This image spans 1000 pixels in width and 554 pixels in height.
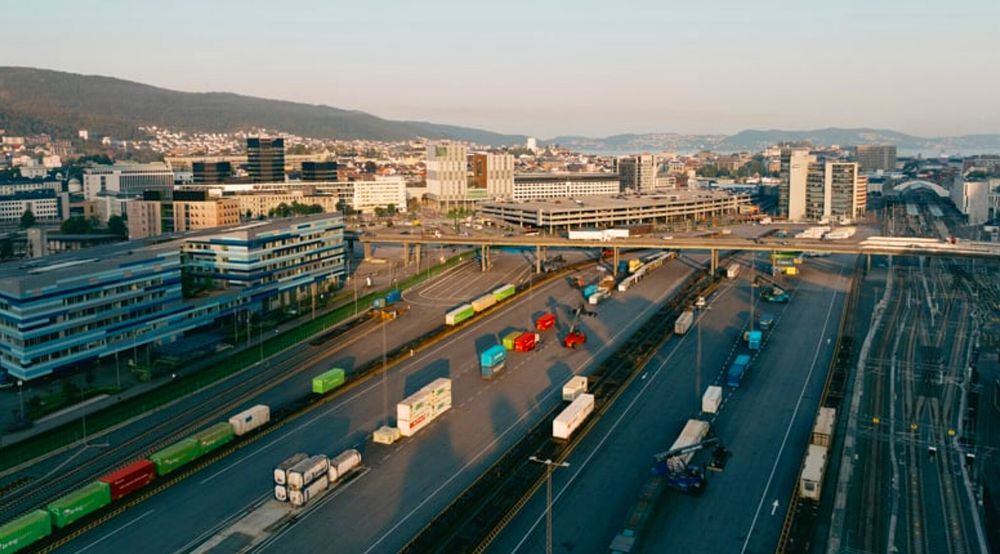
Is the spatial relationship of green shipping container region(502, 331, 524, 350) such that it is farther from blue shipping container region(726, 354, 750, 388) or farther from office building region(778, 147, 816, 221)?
office building region(778, 147, 816, 221)

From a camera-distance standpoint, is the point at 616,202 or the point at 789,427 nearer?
the point at 789,427

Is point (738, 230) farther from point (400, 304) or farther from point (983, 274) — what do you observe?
point (400, 304)

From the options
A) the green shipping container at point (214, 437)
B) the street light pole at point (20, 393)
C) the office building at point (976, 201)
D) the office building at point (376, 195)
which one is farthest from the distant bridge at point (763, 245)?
the office building at point (376, 195)

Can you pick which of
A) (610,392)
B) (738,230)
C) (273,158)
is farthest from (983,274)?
(273,158)

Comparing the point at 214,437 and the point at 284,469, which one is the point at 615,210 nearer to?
the point at 214,437

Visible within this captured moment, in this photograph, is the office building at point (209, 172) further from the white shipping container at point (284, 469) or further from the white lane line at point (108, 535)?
the white lane line at point (108, 535)

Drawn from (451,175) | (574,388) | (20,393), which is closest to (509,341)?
(574,388)
